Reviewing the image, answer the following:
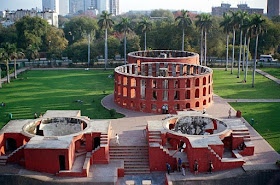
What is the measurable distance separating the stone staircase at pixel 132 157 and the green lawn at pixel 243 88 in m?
25.0

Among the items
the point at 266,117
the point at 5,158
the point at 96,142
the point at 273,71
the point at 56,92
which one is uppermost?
the point at 273,71

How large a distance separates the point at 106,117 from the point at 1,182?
17.2m

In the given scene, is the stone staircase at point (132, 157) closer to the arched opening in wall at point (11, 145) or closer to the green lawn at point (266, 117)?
the arched opening in wall at point (11, 145)

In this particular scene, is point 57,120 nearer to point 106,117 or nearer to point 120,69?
point 106,117

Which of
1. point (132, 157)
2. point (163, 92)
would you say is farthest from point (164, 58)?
point (132, 157)

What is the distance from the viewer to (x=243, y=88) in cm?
6228

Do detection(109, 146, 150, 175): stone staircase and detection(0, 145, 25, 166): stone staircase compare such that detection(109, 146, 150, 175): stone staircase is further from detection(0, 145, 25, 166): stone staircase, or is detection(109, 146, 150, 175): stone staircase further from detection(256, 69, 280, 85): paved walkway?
detection(256, 69, 280, 85): paved walkway

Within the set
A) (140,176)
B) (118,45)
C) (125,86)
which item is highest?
(118,45)

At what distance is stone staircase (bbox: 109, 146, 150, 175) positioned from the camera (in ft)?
108

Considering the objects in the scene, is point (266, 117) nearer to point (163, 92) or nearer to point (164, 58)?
point (163, 92)

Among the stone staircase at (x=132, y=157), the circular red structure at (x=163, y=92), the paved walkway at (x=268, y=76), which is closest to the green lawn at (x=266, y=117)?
the circular red structure at (x=163, y=92)

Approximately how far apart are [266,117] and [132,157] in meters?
19.6

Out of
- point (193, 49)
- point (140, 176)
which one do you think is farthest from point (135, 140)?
point (193, 49)

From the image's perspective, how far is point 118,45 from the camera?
93375 millimetres
